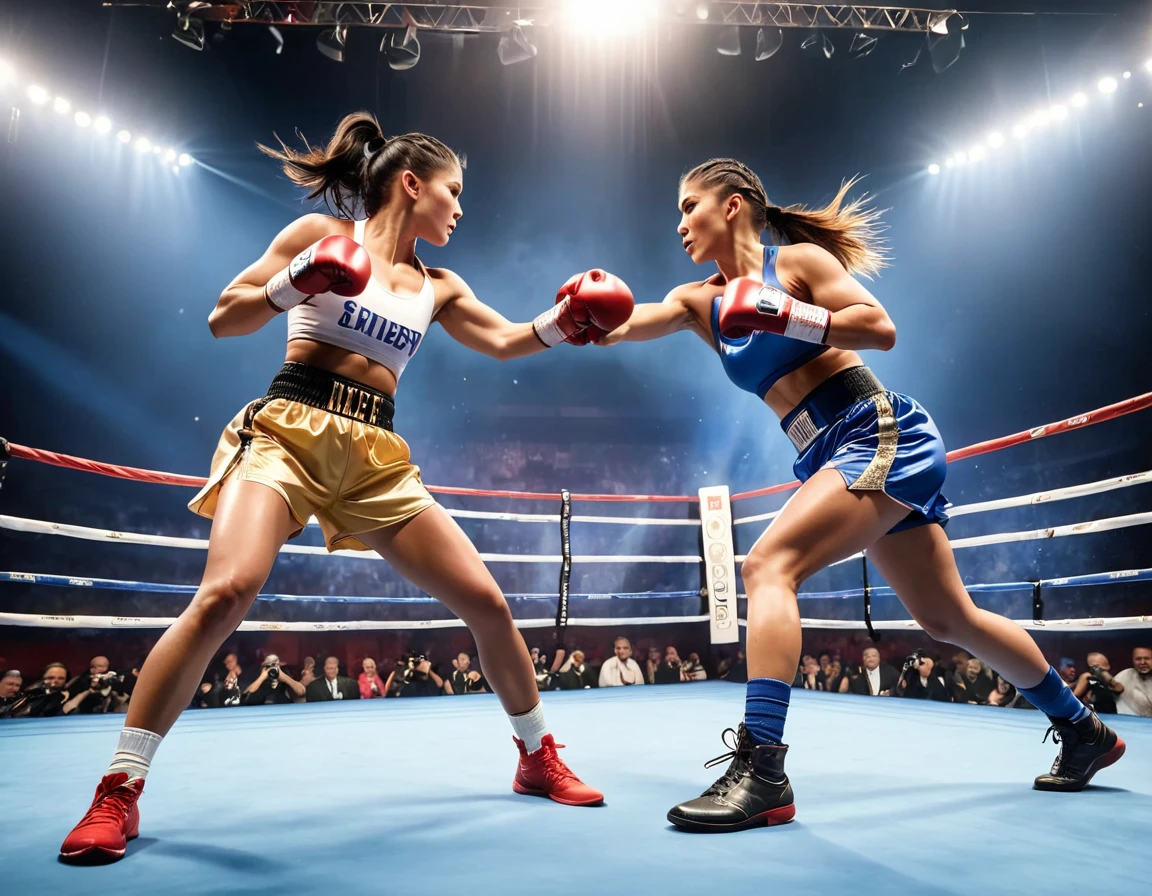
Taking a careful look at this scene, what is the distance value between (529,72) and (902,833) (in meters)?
6.37

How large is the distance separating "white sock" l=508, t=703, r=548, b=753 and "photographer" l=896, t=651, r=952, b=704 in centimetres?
248

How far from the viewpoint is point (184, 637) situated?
1134 mm

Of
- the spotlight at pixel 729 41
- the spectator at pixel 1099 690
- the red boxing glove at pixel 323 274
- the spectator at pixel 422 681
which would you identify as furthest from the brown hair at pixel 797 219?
the spotlight at pixel 729 41

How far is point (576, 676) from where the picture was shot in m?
4.35

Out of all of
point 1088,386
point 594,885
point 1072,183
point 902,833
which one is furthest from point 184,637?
point 1072,183

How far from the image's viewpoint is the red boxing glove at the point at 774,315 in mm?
1341

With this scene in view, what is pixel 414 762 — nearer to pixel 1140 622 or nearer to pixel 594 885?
pixel 594 885

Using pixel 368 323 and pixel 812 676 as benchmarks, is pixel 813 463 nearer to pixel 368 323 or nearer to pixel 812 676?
pixel 368 323

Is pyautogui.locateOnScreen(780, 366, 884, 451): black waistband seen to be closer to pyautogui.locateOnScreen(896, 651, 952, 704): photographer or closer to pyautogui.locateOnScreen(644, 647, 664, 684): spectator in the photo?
pyautogui.locateOnScreen(896, 651, 952, 704): photographer

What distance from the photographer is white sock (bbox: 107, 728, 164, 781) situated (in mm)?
1114

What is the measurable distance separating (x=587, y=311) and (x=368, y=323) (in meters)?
0.46

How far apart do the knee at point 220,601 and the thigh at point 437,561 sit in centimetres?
Result: 29

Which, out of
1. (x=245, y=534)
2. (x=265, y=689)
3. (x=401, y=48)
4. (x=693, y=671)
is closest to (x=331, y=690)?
(x=265, y=689)

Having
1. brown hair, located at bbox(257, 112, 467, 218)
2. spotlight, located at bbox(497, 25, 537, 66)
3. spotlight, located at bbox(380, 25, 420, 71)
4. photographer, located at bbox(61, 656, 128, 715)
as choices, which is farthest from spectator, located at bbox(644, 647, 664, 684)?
spotlight, located at bbox(380, 25, 420, 71)
